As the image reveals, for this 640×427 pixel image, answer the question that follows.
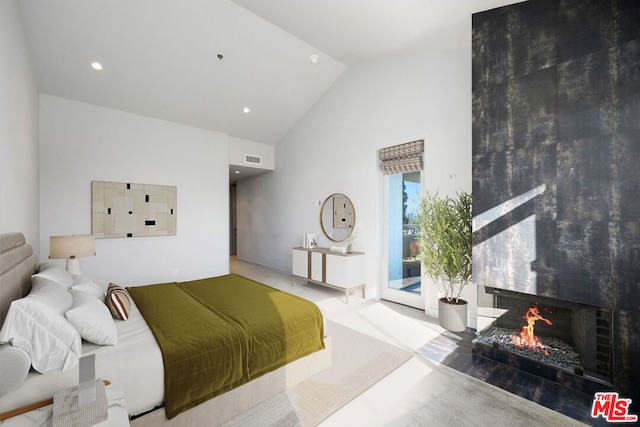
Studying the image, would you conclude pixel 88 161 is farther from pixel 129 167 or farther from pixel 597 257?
pixel 597 257

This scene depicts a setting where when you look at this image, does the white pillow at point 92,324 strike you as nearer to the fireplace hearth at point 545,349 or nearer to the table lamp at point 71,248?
the table lamp at point 71,248

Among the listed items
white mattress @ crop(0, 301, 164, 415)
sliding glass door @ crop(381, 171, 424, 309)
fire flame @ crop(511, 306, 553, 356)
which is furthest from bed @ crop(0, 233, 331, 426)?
sliding glass door @ crop(381, 171, 424, 309)

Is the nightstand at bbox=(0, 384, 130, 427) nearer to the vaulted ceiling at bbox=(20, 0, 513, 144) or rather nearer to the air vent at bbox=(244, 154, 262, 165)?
the vaulted ceiling at bbox=(20, 0, 513, 144)

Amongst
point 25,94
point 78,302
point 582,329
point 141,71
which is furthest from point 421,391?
point 141,71

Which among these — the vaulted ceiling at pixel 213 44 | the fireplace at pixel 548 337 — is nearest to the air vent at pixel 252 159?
the vaulted ceiling at pixel 213 44

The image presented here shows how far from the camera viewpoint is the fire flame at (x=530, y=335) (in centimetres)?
238

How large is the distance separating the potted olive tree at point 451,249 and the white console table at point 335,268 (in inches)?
48.9

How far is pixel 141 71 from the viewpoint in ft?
12.5

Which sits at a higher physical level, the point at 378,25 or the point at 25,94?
the point at 378,25

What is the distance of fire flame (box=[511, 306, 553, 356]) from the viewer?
2385 millimetres

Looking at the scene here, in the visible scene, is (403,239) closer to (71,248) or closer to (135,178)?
(71,248)

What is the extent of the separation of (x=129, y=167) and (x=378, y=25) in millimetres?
4163

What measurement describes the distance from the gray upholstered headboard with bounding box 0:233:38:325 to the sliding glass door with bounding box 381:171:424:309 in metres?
3.78

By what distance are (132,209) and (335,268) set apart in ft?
11.1
